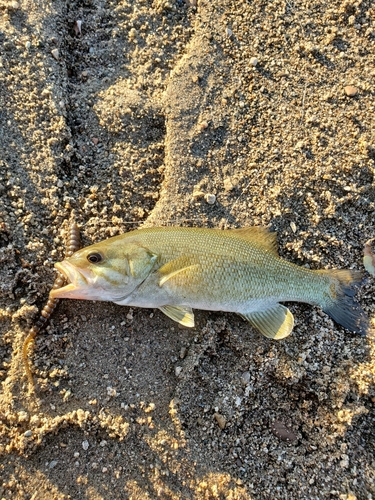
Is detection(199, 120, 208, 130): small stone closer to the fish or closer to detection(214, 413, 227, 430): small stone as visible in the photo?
the fish

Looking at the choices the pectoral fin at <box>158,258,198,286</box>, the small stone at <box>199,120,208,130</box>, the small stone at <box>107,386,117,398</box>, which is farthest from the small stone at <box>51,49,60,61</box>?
the small stone at <box>107,386,117,398</box>

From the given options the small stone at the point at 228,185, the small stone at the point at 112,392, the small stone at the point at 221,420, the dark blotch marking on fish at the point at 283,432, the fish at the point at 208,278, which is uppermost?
the small stone at the point at 228,185

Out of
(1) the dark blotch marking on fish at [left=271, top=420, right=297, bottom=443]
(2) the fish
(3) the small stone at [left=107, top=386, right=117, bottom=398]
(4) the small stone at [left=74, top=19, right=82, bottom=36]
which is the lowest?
(1) the dark blotch marking on fish at [left=271, top=420, right=297, bottom=443]

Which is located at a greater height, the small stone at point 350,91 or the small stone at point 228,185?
the small stone at point 350,91

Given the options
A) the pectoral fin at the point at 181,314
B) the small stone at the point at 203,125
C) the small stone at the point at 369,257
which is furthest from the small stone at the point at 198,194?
the small stone at the point at 369,257

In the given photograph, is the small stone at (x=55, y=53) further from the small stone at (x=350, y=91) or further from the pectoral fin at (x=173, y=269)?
the small stone at (x=350, y=91)

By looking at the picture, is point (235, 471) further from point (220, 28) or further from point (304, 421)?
point (220, 28)
